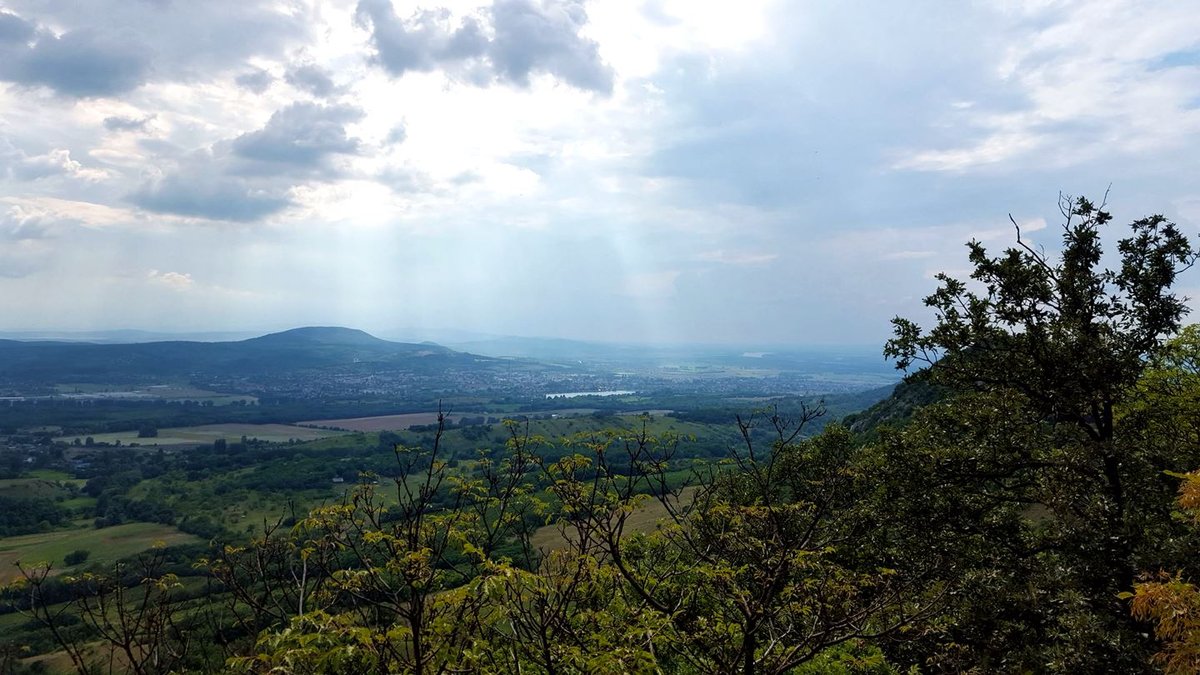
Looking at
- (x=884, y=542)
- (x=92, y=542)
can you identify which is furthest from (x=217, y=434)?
(x=884, y=542)

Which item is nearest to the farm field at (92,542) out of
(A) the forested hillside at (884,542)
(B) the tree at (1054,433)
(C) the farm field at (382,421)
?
(C) the farm field at (382,421)

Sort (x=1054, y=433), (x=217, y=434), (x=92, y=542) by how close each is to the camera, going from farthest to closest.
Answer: (x=217, y=434) < (x=92, y=542) < (x=1054, y=433)

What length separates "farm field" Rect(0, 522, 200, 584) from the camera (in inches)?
2423

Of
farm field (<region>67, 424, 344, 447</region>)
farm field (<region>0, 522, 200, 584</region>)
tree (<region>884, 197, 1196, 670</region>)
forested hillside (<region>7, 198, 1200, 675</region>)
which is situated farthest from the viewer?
farm field (<region>67, 424, 344, 447</region>)

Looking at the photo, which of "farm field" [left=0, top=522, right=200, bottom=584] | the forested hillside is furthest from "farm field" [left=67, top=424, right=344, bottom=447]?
the forested hillside

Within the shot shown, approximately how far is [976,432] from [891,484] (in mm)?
2015

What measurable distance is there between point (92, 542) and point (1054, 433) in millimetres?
90342

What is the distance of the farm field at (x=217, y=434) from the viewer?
424 ft

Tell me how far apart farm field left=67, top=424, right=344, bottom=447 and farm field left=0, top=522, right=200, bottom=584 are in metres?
51.9

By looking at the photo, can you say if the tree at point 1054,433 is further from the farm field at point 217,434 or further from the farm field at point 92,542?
the farm field at point 217,434

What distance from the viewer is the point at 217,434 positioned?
136m

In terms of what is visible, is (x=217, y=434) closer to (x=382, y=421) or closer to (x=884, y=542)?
(x=382, y=421)

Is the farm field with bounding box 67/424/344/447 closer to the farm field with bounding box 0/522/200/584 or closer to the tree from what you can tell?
the farm field with bounding box 0/522/200/584

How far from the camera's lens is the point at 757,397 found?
198875mm
